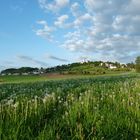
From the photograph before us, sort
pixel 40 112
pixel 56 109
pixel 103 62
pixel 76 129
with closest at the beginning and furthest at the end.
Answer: pixel 76 129, pixel 40 112, pixel 56 109, pixel 103 62

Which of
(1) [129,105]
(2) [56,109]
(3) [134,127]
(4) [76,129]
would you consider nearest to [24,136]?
(4) [76,129]

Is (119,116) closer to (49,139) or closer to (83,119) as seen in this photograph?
(83,119)

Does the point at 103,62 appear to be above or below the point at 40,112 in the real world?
above

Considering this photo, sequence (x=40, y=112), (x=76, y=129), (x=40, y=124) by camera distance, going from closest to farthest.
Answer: (x=76, y=129)
(x=40, y=124)
(x=40, y=112)

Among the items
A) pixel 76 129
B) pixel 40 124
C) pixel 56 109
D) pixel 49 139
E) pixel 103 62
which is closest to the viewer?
pixel 49 139

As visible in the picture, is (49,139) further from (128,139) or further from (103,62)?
(103,62)

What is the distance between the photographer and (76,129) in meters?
7.31

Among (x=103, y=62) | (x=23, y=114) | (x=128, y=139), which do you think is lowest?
(x=128, y=139)

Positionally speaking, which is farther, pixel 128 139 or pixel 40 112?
pixel 40 112

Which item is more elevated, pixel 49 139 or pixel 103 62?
pixel 103 62

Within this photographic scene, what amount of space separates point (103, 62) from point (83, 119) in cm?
15565

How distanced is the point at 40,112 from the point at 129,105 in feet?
8.27

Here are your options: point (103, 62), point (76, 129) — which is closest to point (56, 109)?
point (76, 129)

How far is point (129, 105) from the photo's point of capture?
32.2ft
